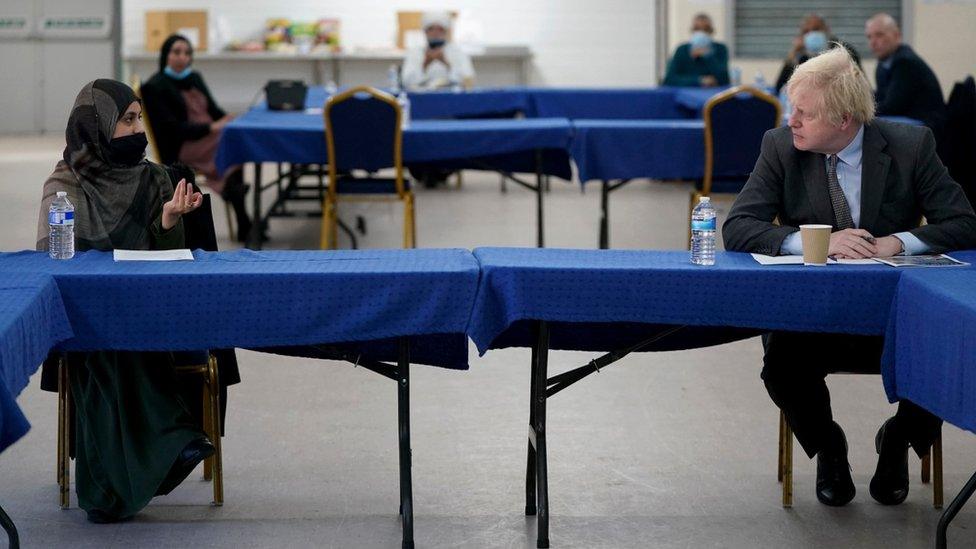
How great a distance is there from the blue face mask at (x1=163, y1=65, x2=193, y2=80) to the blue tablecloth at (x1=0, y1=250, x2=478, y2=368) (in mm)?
4798

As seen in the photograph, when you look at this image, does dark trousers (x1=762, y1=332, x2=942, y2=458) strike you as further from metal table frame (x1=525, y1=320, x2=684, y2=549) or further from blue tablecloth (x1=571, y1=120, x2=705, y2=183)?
blue tablecloth (x1=571, y1=120, x2=705, y2=183)

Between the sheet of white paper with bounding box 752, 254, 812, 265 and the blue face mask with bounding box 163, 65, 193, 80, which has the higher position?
the blue face mask with bounding box 163, 65, 193, 80

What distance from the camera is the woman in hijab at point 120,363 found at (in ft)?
10.0

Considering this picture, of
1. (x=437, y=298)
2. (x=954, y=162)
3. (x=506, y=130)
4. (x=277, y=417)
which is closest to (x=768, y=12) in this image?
(x=954, y=162)

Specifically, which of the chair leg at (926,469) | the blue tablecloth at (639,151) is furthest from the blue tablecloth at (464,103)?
the chair leg at (926,469)

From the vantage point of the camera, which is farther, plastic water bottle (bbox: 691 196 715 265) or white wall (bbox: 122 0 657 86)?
white wall (bbox: 122 0 657 86)

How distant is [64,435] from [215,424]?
336 mm

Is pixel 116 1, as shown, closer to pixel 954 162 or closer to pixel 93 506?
pixel 954 162

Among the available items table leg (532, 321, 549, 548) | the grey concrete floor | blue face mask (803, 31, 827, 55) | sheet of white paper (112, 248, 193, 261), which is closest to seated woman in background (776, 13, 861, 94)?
blue face mask (803, 31, 827, 55)

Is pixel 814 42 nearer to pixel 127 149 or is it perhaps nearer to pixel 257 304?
pixel 127 149

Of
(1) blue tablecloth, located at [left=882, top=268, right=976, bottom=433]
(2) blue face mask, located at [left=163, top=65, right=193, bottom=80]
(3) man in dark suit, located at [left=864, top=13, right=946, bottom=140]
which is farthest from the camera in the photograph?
(3) man in dark suit, located at [left=864, top=13, right=946, bottom=140]

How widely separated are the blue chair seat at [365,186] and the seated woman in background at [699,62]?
→ 4435mm

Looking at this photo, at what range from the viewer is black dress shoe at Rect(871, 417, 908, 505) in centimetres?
324

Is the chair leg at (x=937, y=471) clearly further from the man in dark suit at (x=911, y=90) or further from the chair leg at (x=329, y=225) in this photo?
the man in dark suit at (x=911, y=90)
